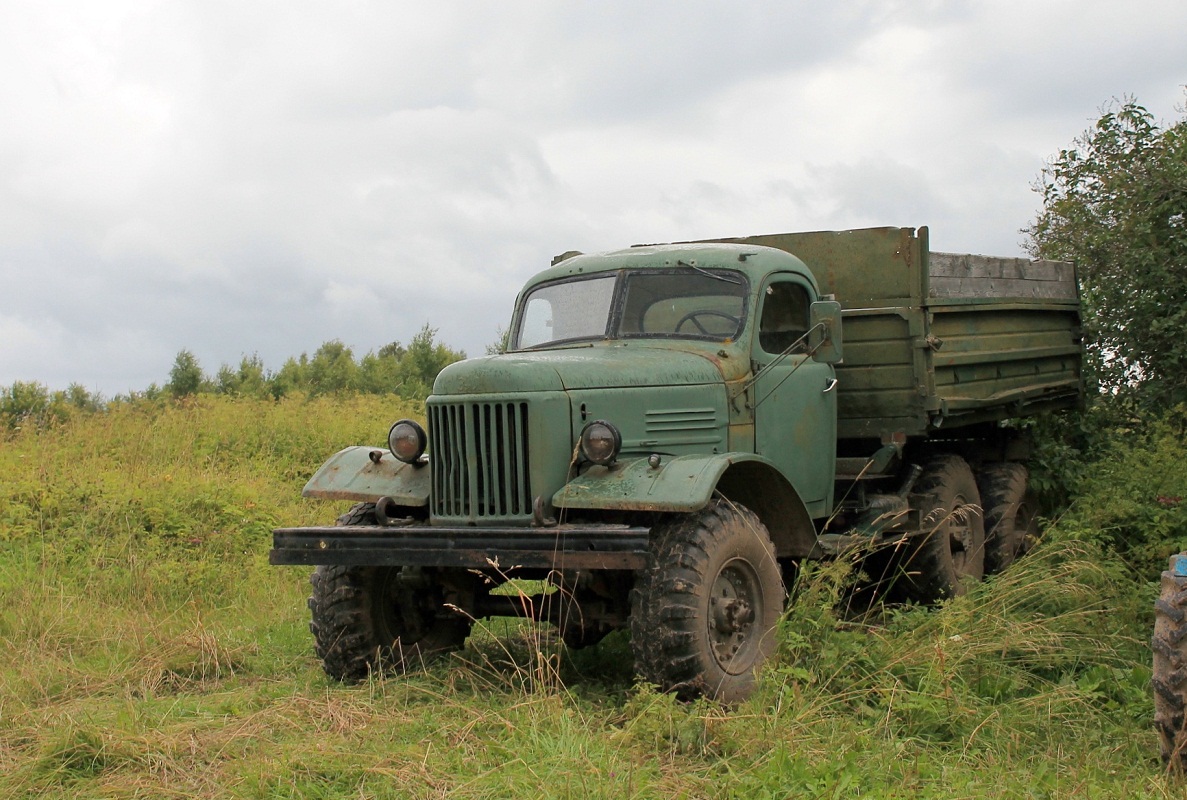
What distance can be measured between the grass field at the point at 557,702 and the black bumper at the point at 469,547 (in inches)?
22.7

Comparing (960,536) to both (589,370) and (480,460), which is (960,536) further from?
(480,460)

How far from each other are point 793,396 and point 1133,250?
14.9ft

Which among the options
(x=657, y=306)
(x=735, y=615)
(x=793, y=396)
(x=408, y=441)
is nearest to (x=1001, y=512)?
(x=793, y=396)

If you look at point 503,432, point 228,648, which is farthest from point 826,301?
point 228,648

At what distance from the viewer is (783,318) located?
304 inches

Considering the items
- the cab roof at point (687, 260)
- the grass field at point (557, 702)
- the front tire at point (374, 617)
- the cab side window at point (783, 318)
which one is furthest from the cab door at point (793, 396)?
the front tire at point (374, 617)

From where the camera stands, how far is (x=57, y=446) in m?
12.3

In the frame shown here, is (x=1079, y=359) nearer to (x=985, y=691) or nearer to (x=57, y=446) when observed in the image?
(x=985, y=691)

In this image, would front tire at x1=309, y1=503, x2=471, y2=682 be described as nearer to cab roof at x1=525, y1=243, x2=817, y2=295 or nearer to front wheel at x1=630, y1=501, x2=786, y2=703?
front wheel at x1=630, y1=501, x2=786, y2=703

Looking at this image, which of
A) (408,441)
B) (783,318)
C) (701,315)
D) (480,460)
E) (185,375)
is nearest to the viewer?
(480,460)

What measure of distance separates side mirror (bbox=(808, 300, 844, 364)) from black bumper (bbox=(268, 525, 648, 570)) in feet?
7.68

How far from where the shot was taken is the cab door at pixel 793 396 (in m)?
7.38

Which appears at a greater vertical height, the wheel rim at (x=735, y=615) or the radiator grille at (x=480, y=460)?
the radiator grille at (x=480, y=460)

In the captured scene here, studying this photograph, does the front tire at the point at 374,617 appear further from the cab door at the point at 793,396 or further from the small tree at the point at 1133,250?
the small tree at the point at 1133,250
